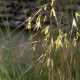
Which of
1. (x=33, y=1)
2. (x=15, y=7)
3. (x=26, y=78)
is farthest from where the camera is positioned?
(x=15, y=7)

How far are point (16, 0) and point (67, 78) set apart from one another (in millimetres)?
1297

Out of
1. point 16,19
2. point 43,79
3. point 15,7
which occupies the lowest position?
point 43,79

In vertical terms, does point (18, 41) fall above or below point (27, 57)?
above

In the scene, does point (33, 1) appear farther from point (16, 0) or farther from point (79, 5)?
point (79, 5)

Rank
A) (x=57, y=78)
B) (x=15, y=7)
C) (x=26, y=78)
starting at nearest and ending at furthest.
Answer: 1. (x=57, y=78)
2. (x=26, y=78)
3. (x=15, y=7)

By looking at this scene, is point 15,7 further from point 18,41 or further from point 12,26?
point 18,41

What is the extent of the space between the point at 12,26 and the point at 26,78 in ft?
2.52

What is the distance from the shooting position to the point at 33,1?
2.07 metres

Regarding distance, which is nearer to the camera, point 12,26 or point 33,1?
point 33,1

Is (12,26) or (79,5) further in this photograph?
(12,26)

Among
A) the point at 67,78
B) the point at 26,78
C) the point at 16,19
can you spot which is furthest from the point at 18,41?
the point at 67,78

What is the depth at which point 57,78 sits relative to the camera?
1203mm

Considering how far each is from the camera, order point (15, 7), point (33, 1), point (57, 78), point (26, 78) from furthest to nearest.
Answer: point (15, 7) → point (33, 1) → point (26, 78) → point (57, 78)

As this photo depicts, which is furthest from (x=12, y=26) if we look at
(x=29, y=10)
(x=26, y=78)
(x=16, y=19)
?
(x=26, y=78)
